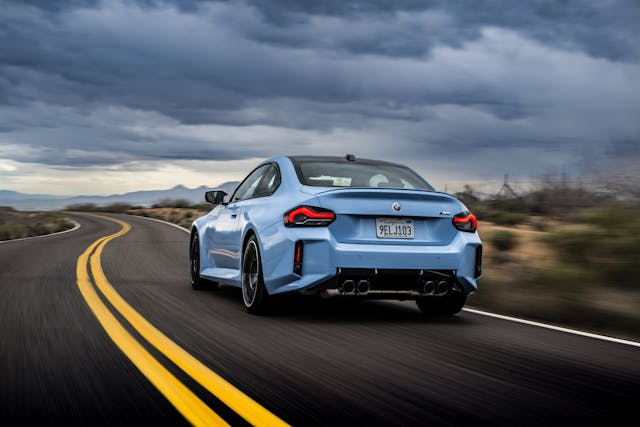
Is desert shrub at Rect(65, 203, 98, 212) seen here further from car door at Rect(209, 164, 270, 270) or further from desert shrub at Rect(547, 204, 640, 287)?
desert shrub at Rect(547, 204, 640, 287)

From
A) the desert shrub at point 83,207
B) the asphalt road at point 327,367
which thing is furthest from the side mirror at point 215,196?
the desert shrub at point 83,207

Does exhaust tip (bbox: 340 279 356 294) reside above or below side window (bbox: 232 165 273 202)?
below

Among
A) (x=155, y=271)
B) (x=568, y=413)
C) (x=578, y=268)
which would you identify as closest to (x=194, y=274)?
(x=155, y=271)

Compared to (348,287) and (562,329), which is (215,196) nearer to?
(348,287)

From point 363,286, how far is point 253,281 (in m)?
1.37

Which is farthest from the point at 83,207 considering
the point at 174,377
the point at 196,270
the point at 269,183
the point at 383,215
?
the point at 174,377

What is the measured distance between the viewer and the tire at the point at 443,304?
7.95 metres

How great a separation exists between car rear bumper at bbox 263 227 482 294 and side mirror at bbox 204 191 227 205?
271cm

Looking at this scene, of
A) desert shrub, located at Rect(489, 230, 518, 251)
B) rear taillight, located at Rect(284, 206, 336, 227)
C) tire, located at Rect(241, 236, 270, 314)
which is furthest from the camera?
desert shrub, located at Rect(489, 230, 518, 251)

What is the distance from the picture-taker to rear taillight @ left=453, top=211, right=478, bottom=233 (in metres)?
7.44

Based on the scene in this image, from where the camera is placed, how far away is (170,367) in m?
5.01

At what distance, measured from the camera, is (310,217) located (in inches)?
279

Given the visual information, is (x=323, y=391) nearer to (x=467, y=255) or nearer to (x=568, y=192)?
(x=467, y=255)

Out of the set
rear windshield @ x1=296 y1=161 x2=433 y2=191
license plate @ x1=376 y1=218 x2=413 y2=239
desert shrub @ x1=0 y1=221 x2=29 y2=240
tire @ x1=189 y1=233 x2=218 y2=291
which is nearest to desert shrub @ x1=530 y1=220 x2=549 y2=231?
tire @ x1=189 y1=233 x2=218 y2=291
